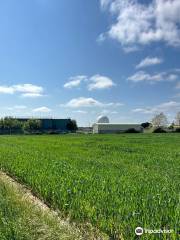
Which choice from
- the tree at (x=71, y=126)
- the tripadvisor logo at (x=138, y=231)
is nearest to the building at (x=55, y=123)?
the tree at (x=71, y=126)

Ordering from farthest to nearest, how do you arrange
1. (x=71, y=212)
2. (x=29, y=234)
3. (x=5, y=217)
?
(x=71, y=212) < (x=5, y=217) < (x=29, y=234)

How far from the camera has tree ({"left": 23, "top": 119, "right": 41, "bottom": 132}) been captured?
11136cm

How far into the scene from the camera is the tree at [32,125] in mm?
111363

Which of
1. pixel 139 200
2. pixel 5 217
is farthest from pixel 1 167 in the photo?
pixel 139 200

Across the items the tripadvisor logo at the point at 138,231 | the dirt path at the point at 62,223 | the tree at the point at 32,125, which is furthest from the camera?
the tree at the point at 32,125

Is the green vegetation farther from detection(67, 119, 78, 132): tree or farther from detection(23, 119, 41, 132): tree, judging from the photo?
detection(67, 119, 78, 132): tree

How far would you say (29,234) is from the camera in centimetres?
509

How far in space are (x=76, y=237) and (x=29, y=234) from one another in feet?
2.47

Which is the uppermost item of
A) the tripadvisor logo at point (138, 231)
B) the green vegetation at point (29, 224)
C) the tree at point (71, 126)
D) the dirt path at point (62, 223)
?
the tree at point (71, 126)

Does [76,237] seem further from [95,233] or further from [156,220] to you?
[156,220]

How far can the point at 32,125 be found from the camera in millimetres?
112562

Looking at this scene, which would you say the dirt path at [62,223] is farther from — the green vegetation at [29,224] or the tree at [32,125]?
the tree at [32,125]

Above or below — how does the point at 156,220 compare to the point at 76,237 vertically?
above

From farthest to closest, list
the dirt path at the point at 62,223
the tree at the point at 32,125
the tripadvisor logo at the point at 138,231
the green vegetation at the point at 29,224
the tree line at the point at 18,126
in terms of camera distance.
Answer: the tree at the point at 32,125, the tree line at the point at 18,126, the dirt path at the point at 62,223, the green vegetation at the point at 29,224, the tripadvisor logo at the point at 138,231
